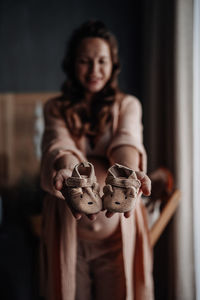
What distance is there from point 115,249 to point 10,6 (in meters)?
1.49

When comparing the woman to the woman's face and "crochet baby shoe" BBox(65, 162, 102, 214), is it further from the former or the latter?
"crochet baby shoe" BBox(65, 162, 102, 214)

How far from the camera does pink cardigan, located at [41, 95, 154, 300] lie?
751 millimetres

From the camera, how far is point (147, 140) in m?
→ 1.61

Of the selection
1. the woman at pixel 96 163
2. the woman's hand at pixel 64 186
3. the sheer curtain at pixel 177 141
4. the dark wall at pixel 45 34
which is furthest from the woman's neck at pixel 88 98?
the dark wall at pixel 45 34

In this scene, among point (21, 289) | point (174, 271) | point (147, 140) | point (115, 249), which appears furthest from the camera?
point (147, 140)

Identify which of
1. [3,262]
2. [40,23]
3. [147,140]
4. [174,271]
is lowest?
[174,271]

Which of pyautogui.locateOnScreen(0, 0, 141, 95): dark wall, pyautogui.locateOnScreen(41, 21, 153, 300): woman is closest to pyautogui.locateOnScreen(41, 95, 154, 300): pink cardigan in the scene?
pyautogui.locateOnScreen(41, 21, 153, 300): woman

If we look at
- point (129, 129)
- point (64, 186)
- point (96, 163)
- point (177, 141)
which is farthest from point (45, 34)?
point (64, 186)

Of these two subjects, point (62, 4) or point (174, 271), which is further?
point (62, 4)

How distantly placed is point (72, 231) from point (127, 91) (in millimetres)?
1237

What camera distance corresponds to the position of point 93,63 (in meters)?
0.81

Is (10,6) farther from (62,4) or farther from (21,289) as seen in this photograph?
(21,289)

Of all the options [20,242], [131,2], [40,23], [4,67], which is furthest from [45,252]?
[131,2]

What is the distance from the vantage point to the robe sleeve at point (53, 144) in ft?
2.26
